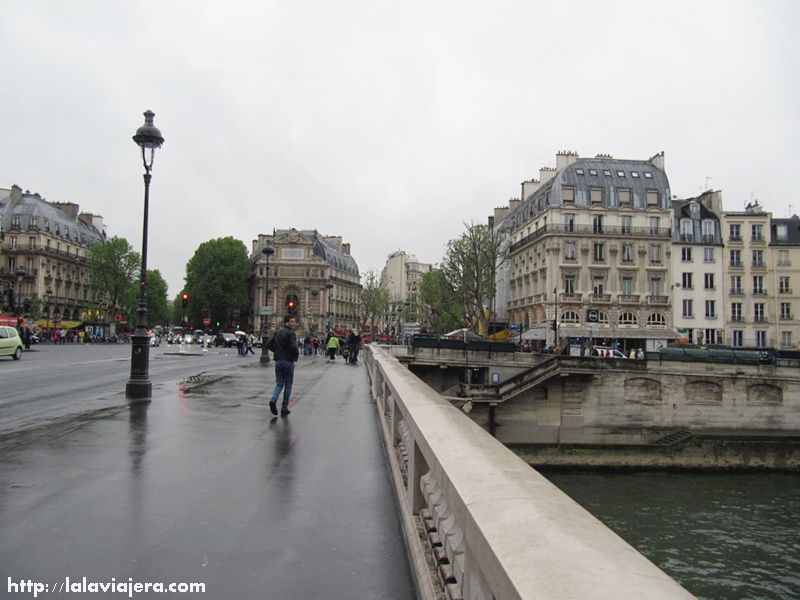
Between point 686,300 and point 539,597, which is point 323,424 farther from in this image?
point 686,300

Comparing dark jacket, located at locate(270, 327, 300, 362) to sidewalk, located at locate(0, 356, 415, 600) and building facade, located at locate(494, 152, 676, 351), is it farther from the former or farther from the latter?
building facade, located at locate(494, 152, 676, 351)

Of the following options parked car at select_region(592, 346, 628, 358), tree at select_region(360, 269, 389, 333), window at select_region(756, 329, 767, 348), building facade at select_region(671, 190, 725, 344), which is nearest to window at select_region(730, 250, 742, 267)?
building facade at select_region(671, 190, 725, 344)

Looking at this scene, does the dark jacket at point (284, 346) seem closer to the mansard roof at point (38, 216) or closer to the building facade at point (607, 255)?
the building facade at point (607, 255)

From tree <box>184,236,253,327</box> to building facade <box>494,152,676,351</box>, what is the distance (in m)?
52.4

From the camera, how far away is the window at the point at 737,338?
167 ft

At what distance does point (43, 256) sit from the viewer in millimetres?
75188

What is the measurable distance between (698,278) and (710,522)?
3589 cm

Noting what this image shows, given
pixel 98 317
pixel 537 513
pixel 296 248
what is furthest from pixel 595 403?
pixel 98 317

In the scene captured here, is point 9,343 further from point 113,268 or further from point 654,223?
point 113,268

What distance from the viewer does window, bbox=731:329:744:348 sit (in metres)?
50.8

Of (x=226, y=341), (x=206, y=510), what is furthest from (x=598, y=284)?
(x=206, y=510)

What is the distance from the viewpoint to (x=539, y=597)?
4.21 feet

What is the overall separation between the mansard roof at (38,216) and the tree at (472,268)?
5381 centimetres

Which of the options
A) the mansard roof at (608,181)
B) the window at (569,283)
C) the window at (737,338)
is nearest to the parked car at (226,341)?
the window at (569,283)
